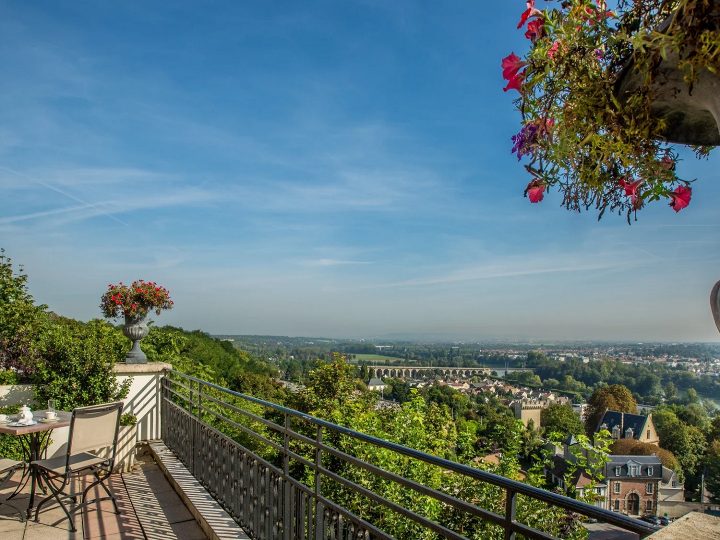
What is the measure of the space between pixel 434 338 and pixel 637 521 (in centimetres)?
6948

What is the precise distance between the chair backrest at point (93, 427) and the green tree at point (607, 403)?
109 ft

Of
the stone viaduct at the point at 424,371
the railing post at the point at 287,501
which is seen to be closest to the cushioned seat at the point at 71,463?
the railing post at the point at 287,501

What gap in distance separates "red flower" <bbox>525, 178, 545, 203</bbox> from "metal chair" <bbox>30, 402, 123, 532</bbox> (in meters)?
3.70

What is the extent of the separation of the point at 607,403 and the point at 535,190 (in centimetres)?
3728

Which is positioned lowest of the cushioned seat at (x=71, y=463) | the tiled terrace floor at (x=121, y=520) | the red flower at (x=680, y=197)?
the tiled terrace floor at (x=121, y=520)

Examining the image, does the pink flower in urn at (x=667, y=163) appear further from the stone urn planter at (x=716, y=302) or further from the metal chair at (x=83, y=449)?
the metal chair at (x=83, y=449)

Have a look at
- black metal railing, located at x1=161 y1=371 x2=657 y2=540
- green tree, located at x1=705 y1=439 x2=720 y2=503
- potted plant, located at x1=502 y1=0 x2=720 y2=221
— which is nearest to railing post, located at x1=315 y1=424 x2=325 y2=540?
black metal railing, located at x1=161 y1=371 x2=657 y2=540

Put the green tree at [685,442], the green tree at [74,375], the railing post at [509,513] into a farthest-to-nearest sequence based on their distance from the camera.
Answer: the green tree at [685,442] < the green tree at [74,375] < the railing post at [509,513]

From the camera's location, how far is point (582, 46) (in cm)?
102

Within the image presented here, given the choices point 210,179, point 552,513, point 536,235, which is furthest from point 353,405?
point 536,235

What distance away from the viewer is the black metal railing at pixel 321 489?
55.9 inches

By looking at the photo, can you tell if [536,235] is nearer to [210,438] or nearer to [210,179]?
[210,179]

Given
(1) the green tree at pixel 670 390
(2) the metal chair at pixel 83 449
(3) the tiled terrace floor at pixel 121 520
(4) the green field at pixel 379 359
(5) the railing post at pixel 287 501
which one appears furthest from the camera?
(4) the green field at pixel 379 359

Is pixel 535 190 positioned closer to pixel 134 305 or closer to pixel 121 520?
pixel 121 520
